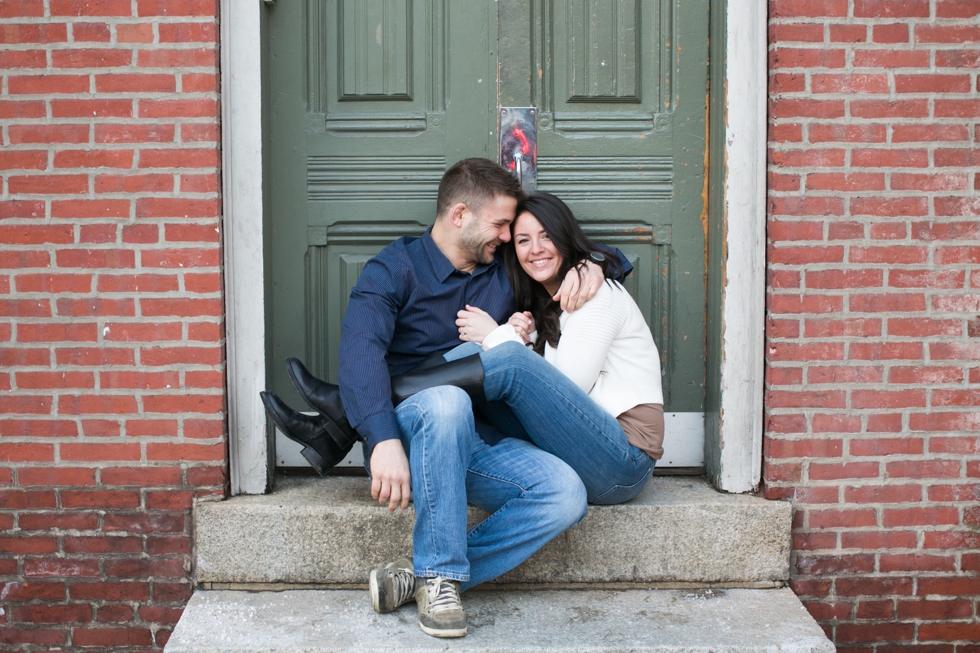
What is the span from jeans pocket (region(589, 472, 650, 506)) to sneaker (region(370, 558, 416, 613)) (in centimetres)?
73

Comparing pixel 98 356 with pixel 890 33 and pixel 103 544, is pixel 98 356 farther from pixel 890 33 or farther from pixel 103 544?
pixel 890 33

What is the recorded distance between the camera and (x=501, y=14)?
129 inches

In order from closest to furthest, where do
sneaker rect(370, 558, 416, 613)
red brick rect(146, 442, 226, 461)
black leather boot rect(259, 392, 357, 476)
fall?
sneaker rect(370, 558, 416, 613) < black leather boot rect(259, 392, 357, 476) < red brick rect(146, 442, 226, 461)

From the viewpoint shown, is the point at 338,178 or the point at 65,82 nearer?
the point at 65,82

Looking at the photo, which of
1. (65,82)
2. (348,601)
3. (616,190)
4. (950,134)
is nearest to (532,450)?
(348,601)

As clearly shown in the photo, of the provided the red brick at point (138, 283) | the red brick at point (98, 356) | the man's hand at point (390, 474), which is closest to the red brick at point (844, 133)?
the man's hand at point (390, 474)

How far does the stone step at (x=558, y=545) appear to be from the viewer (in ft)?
9.63

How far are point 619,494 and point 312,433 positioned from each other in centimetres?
113

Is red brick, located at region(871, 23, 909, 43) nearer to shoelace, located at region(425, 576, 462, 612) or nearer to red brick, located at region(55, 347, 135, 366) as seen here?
shoelace, located at region(425, 576, 462, 612)

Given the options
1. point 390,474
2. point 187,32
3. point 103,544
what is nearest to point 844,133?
point 390,474

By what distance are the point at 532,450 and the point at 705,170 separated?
1413 millimetres

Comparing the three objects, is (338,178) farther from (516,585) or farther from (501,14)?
(516,585)

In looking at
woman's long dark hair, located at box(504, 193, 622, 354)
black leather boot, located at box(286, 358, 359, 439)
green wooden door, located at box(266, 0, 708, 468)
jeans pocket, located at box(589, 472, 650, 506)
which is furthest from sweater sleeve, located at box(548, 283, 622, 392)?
black leather boot, located at box(286, 358, 359, 439)

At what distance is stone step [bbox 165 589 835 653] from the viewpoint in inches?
100
